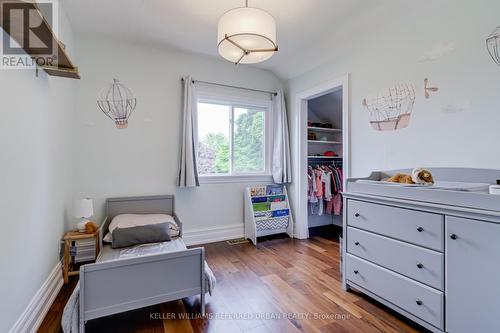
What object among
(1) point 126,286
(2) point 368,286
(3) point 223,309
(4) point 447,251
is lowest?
(3) point 223,309

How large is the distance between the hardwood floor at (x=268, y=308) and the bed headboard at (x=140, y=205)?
0.82 meters

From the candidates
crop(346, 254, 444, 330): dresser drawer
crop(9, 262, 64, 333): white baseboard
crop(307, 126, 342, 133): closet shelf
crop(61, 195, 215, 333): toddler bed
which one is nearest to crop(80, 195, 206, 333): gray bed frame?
crop(61, 195, 215, 333): toddler bed

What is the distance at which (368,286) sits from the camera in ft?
6.55

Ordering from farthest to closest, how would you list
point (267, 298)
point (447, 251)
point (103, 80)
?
point (103, 80), point (267, 298), point (447, 251)

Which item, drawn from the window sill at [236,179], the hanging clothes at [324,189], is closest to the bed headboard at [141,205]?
the window sill at [236,179]

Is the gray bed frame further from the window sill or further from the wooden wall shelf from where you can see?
the window sill

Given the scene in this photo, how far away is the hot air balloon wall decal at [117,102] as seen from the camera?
2.93 m

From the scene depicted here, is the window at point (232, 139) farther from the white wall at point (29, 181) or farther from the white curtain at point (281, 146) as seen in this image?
the white wall at point (29, 181)

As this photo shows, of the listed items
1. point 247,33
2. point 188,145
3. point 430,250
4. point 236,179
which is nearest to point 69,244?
point 188,145

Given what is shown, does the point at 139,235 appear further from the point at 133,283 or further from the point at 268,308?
the point at 268,308

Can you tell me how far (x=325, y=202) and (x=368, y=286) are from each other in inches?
83.8

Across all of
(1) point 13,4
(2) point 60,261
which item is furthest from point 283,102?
(2) point 60,261

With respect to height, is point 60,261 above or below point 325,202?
below

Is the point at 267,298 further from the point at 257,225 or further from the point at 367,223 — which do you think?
the point at 257,225
